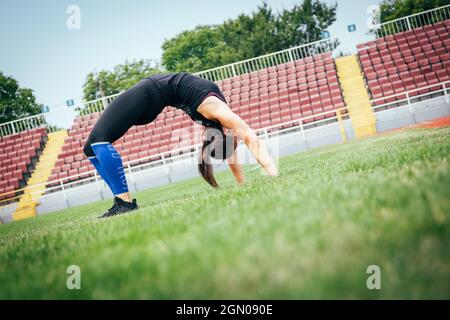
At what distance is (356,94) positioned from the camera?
20.4 metres

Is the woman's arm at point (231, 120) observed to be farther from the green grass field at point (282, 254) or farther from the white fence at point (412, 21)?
the white fence at point (412, 21)

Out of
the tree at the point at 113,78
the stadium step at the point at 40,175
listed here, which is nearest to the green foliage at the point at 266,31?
the tree at the point at 113,78

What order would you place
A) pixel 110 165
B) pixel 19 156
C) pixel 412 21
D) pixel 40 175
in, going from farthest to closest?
pixel 412 21 → pixel 19 156 → pixel 40 175 → pixel 110 165

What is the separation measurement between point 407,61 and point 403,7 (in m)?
36.6

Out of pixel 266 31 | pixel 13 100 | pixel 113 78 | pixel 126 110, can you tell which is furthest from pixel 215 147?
pixel 113 78

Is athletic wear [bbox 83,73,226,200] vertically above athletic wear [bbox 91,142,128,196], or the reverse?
athletic wear [bbox 83,73,226,200]

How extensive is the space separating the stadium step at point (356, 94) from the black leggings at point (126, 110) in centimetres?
1200

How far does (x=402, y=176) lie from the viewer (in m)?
2.11

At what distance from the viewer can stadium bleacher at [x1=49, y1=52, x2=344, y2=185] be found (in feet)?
61.9

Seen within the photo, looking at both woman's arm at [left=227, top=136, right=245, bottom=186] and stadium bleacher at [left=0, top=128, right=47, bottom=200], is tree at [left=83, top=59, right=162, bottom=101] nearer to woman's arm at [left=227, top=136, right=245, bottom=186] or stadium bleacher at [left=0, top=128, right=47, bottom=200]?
stadium bleacher at [left=0, top=128, right=47, bottom=200]

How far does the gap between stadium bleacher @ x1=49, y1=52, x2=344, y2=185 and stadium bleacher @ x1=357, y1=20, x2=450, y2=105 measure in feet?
7.25

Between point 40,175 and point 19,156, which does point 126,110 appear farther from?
point 19,156

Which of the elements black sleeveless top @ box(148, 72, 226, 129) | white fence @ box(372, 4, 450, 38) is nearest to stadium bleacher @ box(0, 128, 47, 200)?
black sleeveless top @ box(148, 72, 226, 129)
